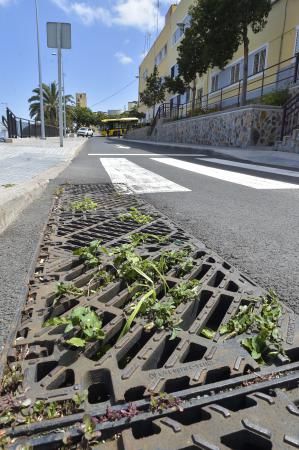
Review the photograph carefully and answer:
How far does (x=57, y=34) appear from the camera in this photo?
40.1 ft

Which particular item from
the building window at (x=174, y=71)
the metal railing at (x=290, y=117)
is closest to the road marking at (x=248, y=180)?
the metal railing at (x=290, y=117)

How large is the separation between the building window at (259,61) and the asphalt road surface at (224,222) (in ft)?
50.2

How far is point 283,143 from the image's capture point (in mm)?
12844

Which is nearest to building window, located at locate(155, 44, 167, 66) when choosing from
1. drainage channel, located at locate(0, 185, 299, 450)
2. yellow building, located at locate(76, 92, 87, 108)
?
drainage channel, located at locate(0, 185, 299, 450)

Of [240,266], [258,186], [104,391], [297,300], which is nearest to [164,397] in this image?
[104,391]

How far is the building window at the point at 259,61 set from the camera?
64.3ft

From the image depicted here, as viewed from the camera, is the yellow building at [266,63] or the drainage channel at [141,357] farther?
the yellow building at [266,63]

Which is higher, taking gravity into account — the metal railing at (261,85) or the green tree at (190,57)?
the green tree at (190,57)

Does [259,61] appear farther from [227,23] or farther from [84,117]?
[84,117]

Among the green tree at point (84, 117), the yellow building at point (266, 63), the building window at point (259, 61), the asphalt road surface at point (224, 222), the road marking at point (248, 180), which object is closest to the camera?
the asphalt road surface at point (224, 222)

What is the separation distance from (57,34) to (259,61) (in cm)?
1281

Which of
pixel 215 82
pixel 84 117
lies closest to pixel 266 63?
pixel 215 82

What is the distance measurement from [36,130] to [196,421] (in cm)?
2934

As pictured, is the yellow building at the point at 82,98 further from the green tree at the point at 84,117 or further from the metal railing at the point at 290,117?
the metal railing at the point at 290,117
